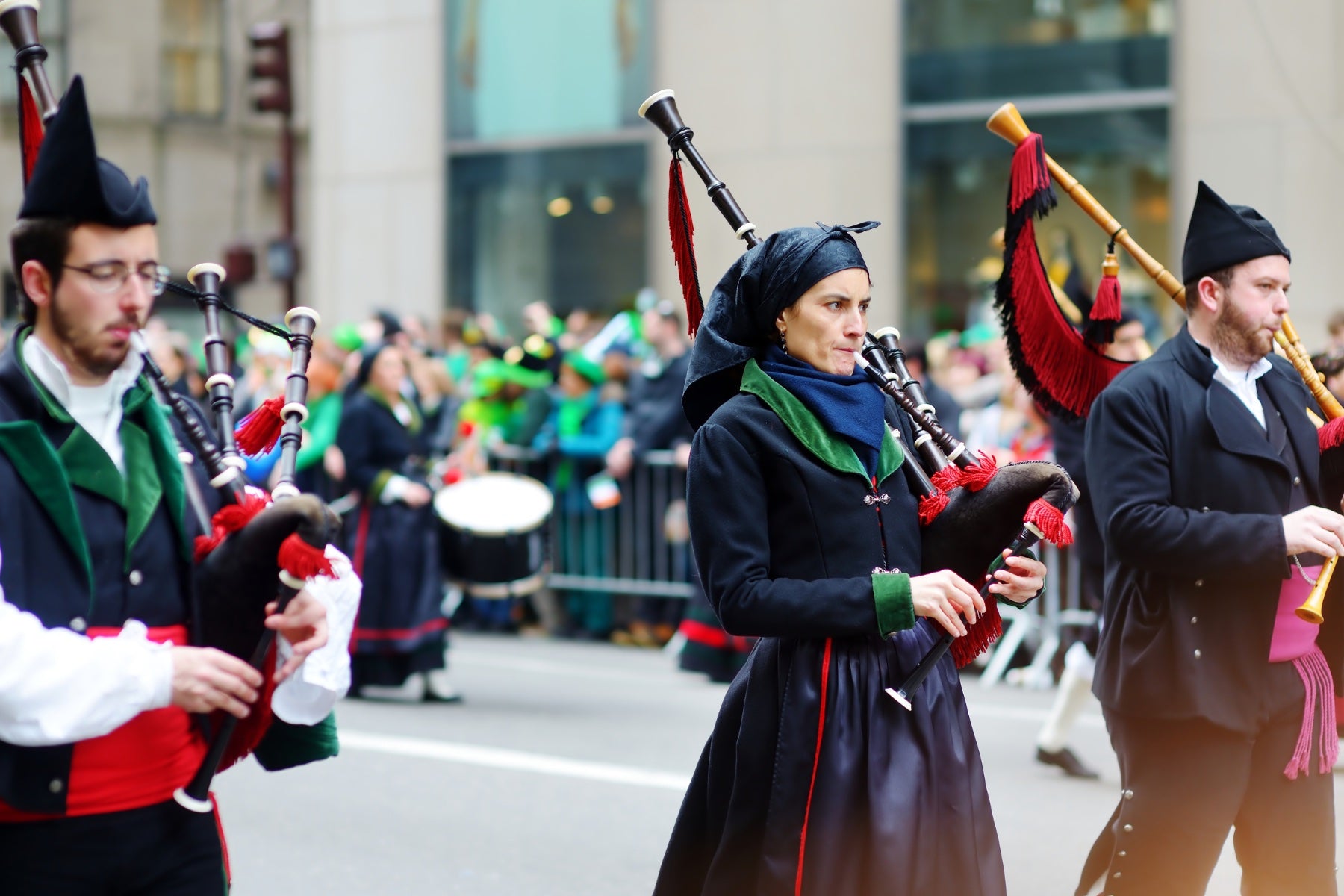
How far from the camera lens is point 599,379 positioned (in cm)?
1138

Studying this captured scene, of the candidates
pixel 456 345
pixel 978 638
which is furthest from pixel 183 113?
pixel 978 638

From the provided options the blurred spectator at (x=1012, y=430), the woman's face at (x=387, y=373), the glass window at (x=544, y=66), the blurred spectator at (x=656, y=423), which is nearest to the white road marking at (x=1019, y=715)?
the blurred spectator at (x=1012, y=430)

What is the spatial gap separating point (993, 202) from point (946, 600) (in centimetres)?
1216

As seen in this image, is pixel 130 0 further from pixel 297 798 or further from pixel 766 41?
pixel 297 798

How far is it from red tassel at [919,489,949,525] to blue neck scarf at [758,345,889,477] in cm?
14

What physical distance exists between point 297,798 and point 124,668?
14.2 ft

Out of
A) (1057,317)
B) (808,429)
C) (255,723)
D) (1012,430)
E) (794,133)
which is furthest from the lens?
(794,133)

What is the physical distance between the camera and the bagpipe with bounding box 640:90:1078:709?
10.6ft

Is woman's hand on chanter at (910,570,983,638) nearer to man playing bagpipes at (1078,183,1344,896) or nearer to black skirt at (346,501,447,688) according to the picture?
man playing bagpipes at (1078,183,1344,896)

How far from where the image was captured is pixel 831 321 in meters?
3.33

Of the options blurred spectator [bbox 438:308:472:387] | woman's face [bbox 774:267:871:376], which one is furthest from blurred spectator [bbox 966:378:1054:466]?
woman's face [bbox 774:267:871:376]

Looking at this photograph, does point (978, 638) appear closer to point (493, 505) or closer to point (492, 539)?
point (492, 539)

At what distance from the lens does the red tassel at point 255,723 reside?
2773 millimetres

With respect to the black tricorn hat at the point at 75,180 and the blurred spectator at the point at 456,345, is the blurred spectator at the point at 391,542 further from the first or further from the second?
the black tricorn hat at the point at 75,180
